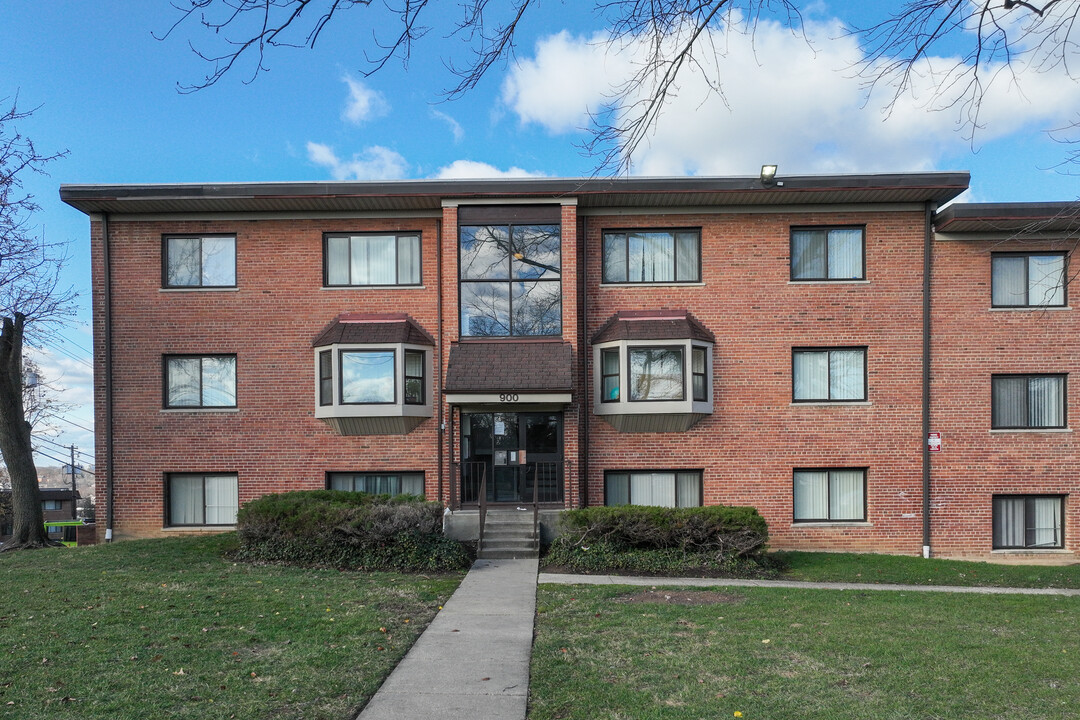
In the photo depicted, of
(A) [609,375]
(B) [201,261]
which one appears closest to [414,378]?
(A) [609,375]

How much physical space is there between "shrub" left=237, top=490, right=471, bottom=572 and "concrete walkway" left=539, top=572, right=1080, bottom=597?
203 centimetres

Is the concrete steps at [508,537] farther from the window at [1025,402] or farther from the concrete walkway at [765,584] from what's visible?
the window at [1025,402]

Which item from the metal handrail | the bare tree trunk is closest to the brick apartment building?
the metal handrail

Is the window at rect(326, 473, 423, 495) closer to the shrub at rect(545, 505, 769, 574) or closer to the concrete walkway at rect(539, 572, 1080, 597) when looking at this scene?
the shrub at rect(545, 505, 769, 574)

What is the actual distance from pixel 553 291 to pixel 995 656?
1053cm

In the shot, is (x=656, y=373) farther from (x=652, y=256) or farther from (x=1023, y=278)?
(x=1023, y=278)

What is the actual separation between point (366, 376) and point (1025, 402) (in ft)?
47.1

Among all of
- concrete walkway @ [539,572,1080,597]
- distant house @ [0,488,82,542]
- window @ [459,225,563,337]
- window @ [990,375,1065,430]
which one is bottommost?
distant house @ [0,488,82,542]

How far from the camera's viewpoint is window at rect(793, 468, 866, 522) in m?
16.7

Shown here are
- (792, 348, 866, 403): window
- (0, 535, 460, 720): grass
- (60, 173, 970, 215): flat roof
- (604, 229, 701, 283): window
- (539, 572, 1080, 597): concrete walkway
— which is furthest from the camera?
(604, 229, 701, 283): window

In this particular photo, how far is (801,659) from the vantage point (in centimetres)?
752

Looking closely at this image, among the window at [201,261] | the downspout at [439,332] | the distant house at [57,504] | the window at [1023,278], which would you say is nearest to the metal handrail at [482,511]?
the downspout at [439,332]

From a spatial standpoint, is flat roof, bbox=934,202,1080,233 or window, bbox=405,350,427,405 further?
window, bbox=405,350,427,405

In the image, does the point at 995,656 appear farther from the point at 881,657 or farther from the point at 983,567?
the point at 983,567
